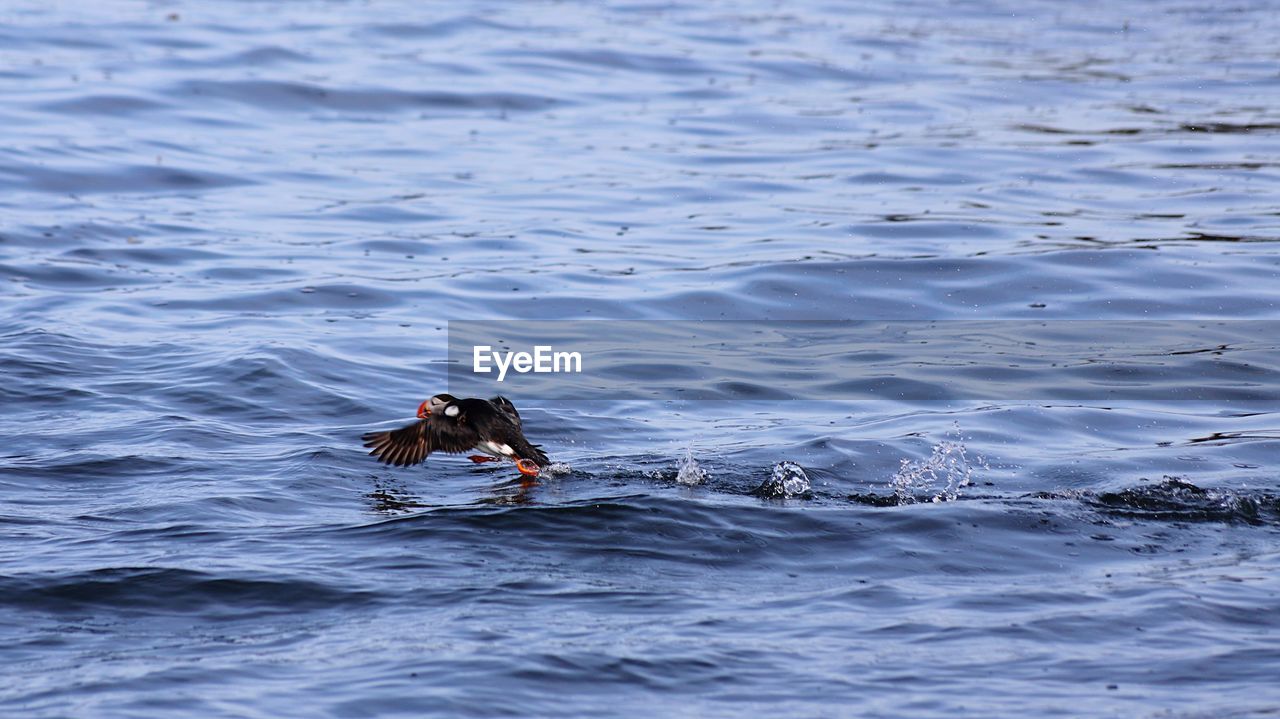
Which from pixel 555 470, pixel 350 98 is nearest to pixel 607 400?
pixel 555 470

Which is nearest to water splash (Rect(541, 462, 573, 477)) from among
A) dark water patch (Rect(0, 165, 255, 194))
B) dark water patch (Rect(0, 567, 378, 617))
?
dark water patch (Rect(0, 567, 378, 617))

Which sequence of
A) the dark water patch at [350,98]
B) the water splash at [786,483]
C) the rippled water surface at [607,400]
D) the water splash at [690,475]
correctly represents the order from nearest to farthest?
the rippled water surface at [607,400]
the water splash at [786,483]
the water splash at [690,475]
the dark water patch at [350,98]

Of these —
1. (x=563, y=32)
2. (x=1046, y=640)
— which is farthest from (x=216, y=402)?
(x=563, y=32)

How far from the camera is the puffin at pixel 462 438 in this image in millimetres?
8852

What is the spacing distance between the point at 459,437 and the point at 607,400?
2126 mm

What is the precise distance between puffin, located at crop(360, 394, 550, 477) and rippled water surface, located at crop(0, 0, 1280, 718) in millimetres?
180

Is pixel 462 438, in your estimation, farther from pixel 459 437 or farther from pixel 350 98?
pixel 350 98

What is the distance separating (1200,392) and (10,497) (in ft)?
24.7

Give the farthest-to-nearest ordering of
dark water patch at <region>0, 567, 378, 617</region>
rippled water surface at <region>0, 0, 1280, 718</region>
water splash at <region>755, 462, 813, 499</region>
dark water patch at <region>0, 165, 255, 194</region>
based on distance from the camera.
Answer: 1. dark water patch at <region>0, 165, 255, 194</region>
2. water splash at <region>755, 462, 813, 499</region>
3. dark water patch at <region>0, 567, 378, 617</region>
4. rippled water surface at <region>0, 0, 1280, 718</region>

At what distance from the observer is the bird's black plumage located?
8.85 metres

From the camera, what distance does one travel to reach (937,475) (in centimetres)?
898

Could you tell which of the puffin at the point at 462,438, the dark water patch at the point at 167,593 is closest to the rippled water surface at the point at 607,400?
the dark water patch at the point at 167,593

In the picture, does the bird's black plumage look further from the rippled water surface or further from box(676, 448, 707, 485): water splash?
box(676, 448, 707, 485): water splash

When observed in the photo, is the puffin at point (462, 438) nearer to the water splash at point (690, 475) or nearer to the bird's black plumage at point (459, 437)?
the bird's black plumage at point (459, 437)
